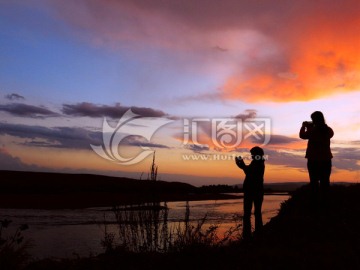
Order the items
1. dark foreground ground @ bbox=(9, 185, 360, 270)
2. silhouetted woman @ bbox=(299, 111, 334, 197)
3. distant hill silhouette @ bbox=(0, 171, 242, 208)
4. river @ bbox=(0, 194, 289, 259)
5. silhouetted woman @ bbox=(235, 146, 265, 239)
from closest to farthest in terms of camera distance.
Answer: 1. dark foreground ground @ bbox=(9, 185, 360, 270)
2. silhouetted woman @ bbox=(235, 146, 265, 239)
3. silhouetted woman @ bbox=(299, 111, 334, 197)
4. river @ bbox=(0, 194, 289, 259)
5. distant hill silhouette @ bbox=(0, 171, 242, 208)

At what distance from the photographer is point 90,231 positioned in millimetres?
14391

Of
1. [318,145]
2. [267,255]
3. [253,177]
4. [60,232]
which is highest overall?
[318,145]

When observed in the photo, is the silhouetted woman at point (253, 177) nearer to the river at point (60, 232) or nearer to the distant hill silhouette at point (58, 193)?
the river at point (60, 232)

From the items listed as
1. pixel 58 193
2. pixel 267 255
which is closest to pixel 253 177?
pixel 267 255

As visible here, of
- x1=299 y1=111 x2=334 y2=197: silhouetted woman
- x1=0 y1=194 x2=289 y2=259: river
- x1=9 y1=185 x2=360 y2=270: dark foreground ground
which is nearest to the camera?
x1=9 y1=185 x2=360 y2=270: dark foreground ground

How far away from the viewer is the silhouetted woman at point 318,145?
9875mm

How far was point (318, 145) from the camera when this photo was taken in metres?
9.95

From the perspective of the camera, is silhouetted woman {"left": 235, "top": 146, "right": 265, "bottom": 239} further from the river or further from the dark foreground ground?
the river

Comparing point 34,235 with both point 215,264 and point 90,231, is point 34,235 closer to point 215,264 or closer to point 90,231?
point 90,231

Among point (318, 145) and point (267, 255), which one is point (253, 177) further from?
point (267, 255)

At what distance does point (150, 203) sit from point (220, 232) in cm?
594

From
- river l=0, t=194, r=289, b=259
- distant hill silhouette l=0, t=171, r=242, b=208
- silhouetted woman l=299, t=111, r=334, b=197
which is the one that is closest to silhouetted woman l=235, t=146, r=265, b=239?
river l=0, t=194, r=289, b=259

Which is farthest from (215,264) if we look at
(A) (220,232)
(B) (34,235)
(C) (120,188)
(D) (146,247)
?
(C) (120,188)

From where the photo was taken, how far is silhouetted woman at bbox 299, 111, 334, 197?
32.4 feet
